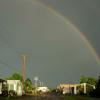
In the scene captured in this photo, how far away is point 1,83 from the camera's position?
79.8m

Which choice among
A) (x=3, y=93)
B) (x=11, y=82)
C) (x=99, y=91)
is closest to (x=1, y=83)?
(x=3, y=93)

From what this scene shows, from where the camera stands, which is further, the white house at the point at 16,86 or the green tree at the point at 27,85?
the green tree at the point at 27,85

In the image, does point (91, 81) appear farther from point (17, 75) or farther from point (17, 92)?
point (17, 92)

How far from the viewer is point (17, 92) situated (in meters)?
87.3

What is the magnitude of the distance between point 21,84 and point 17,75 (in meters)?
65.8

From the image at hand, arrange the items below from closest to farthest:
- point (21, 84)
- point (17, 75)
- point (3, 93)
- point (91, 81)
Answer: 1. point (3, 93)
2. point (21, 84)
3. point (17, 75)
4. point (91, 81)

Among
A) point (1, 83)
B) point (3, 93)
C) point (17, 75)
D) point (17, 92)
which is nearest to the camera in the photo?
point (3, 93)

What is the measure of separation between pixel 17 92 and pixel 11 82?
9.28 meters

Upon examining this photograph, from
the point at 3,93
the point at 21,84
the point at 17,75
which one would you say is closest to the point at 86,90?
the point at 21,84

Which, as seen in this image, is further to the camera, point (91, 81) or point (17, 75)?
point (91, 81)

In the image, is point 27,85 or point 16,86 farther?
point 27,85

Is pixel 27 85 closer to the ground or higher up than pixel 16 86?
closer to the ground

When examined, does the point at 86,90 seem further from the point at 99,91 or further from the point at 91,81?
the point at 91,81

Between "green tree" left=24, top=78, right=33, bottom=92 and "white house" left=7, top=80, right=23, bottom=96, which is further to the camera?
"green tree" left=24, top=78, right=33, bottom=92
